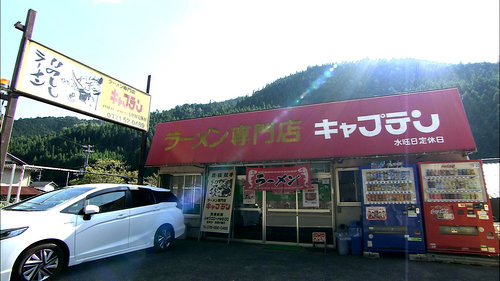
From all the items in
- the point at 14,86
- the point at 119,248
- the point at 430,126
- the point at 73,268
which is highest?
the point at 14,86

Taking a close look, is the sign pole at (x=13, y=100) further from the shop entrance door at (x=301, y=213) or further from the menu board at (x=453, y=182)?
the menu board at (x=453, y=182)

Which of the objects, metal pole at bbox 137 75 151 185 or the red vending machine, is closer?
the red vending machine

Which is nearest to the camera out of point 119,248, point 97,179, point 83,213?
point 83,213

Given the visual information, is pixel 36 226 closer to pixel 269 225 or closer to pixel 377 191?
pixel 269 225

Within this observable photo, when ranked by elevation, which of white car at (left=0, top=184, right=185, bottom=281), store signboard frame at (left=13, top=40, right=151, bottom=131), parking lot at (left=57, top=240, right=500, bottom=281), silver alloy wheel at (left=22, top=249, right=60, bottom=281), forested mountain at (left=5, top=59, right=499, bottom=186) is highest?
forested mountain at (left=5, top=59, right=499, bottom=186)

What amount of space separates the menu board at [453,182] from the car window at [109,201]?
7805 millimetres

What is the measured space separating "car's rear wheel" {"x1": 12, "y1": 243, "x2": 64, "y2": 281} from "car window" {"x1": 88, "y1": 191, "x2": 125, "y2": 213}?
1172 millimetres

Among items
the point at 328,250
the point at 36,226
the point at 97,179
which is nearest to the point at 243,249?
the point at 328,250

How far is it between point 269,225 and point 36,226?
6.40 m

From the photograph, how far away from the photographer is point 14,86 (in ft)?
20.4

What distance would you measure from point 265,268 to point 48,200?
16.5 feet

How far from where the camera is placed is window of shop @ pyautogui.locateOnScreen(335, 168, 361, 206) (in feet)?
26.2

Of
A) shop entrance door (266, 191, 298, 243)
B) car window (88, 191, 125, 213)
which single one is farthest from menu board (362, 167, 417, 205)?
car window (88, 191, 125, 213)

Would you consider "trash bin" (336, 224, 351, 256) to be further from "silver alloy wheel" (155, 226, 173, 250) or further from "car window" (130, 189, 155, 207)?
"car window" (130, 189, 155, 207)
